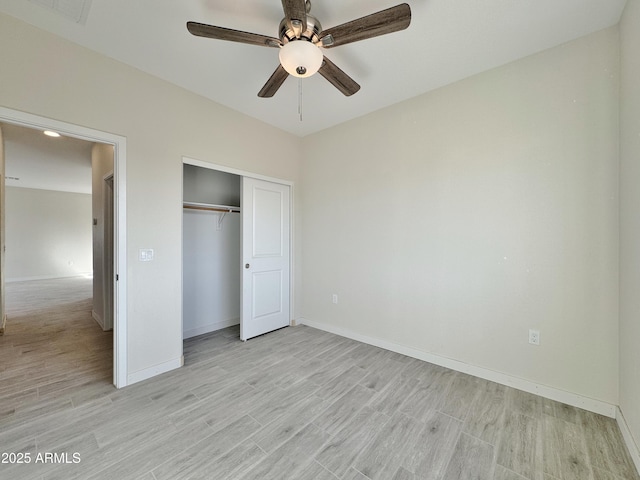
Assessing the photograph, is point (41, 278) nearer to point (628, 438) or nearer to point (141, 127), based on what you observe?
point (141, 127)

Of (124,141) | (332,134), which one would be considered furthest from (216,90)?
(332,134)

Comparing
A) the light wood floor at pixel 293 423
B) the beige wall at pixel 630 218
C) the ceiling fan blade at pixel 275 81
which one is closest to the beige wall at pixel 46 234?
→ the light wood floor at pixel 293 423

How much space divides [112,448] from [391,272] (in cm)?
269

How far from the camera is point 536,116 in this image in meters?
2.14

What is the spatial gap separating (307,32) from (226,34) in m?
0.48

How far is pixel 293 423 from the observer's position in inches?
71.6

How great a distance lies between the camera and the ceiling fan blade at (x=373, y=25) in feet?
4.50

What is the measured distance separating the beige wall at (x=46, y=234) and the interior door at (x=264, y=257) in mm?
8683

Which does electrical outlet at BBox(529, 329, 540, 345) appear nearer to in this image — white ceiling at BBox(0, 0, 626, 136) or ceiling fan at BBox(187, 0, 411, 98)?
white ceiling at BBox(0, 0, 626, 136)

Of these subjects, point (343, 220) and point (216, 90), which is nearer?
point (216, 90)

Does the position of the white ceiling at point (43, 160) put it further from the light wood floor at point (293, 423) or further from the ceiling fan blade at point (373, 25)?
the ceiling fan blade at point (373, 25)

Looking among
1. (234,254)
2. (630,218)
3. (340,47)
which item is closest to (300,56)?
(340,47)

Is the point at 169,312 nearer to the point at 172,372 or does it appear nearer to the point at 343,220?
the point at 172,372

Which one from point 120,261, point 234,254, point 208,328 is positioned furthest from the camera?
point 234,254
